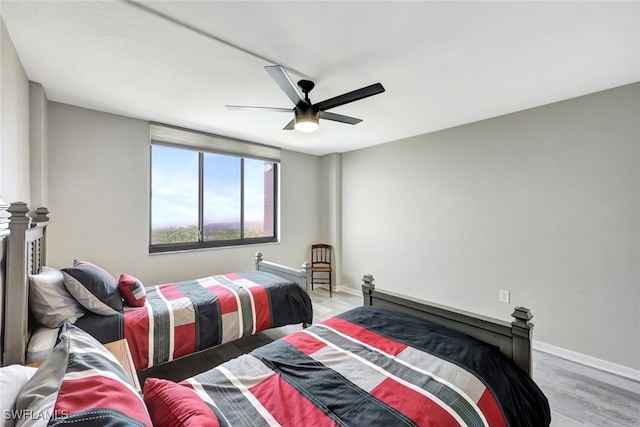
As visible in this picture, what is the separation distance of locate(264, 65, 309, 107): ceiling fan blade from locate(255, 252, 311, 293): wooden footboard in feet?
5.29

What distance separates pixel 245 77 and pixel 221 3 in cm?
73

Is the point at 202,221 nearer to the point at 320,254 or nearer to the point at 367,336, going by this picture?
the point at 320,254

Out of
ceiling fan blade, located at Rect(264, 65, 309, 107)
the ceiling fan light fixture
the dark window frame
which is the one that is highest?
ceiling fan blade, located at Rect(264, 65, 309, 107)

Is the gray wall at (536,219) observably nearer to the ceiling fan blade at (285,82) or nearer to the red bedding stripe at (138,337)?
the ceiling fan blade at (285,82)

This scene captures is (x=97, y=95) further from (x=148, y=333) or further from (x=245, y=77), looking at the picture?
(x=148, y=333)

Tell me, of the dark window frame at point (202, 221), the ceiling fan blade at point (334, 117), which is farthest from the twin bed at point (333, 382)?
the dark window frame at point (202, 221)

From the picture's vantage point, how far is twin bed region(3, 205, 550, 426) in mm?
792

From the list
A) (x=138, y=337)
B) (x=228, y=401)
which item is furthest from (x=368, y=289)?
(x=138, y=337)

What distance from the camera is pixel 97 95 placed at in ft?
8.16

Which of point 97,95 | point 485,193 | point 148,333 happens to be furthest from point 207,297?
point 485,193

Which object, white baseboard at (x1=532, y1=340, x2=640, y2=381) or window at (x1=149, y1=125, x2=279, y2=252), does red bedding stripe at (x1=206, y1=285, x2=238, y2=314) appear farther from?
white baseboard at (x1=532, y1=340, x2=640, y2=381)

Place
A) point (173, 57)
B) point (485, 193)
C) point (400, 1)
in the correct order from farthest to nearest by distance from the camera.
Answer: point (485, 193)
point (173, 57)
point (400, 1)

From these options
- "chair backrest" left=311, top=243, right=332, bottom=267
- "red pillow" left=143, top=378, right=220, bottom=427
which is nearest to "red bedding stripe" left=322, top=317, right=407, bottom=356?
"red pillow" left=143, top=378, right=220, bottom=427

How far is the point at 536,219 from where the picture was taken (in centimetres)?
276
